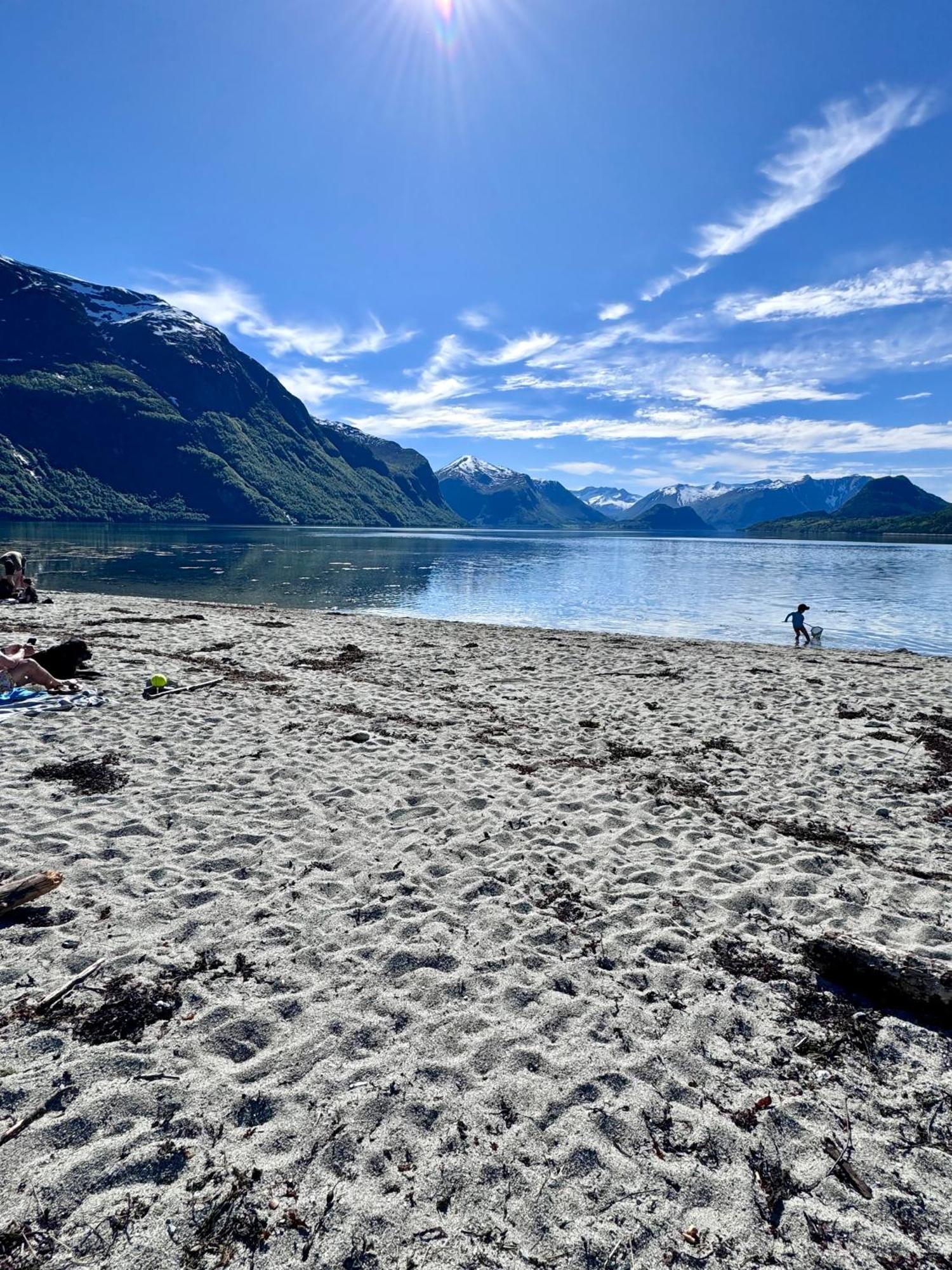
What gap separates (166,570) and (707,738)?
6253 centimetres

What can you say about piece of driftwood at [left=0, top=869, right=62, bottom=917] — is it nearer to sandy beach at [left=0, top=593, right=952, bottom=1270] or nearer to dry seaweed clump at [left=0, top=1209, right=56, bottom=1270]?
sandy beach at [left=0, top=593, right=952, bottom=1270]

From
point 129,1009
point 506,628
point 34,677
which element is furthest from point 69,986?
point 506,628

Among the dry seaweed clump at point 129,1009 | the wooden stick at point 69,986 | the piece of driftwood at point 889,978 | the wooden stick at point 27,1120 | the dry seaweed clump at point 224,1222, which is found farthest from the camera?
the piece of driftwood at point 889,978

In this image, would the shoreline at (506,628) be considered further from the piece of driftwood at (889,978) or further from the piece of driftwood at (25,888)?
the piece of driftwood at (889,978)

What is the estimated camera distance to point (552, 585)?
62.1m

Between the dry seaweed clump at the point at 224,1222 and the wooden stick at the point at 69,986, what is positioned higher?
the wooden stick at the point at 69,986

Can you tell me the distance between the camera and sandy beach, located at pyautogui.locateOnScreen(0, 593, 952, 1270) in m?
3.31

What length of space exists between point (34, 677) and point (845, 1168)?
14.4 m

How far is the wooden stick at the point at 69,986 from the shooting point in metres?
4.53

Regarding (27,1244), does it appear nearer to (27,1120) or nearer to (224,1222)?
(27,1120)

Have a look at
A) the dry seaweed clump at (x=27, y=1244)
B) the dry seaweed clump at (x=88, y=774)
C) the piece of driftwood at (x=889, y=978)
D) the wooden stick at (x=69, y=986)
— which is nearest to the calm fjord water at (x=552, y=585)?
the dry seaweed clump at (x=88, y=774)

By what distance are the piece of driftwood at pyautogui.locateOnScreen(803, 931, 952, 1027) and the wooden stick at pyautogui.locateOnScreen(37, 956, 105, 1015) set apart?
20.8 ft

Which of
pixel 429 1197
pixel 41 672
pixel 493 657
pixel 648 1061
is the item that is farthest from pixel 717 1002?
pixel 493 657

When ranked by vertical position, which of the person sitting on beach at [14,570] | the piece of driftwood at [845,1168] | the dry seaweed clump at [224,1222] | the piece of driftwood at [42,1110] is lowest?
the piece of driftwood at [845,1168]
